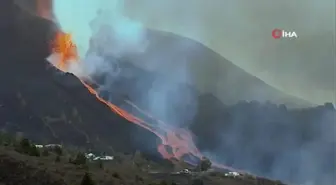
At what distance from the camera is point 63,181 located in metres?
12.9

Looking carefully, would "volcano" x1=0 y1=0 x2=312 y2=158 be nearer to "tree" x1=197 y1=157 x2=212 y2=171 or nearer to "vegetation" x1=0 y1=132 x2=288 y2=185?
"tree" x1=197 y1=157 x2=212 y2=171

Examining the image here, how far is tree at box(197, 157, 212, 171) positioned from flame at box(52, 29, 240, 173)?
0.68m

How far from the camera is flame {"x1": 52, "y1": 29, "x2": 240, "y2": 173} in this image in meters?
27.4

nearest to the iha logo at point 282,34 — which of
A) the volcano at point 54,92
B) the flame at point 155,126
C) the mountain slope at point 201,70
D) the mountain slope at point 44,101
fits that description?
the mountain slope at point 201,70

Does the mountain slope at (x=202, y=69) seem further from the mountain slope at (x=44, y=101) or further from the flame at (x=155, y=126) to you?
the mountain slope at (x=44, y=101)

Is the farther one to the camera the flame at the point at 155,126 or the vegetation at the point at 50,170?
the flame at the point at 155,126

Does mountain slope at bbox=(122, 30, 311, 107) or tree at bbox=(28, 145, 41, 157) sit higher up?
mountain slope at bbox=(122, 30, 311, 107)

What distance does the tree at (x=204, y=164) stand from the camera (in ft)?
83.3

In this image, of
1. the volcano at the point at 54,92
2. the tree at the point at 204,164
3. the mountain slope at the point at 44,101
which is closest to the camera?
the mountain slope at the point at 44,101

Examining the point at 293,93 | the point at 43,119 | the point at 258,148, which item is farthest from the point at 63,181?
the point at 293,93

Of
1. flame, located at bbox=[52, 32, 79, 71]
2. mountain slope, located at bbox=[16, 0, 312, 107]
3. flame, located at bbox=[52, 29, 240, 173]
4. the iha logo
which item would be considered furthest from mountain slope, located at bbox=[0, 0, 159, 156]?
the iha logo

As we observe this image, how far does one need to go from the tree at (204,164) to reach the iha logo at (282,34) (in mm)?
7673

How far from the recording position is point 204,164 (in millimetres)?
25922

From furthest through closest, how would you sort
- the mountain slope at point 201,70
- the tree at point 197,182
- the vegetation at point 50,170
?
the mountain slope at point 201,70
the tree at point 197,182
the vegetation at point 50,170
